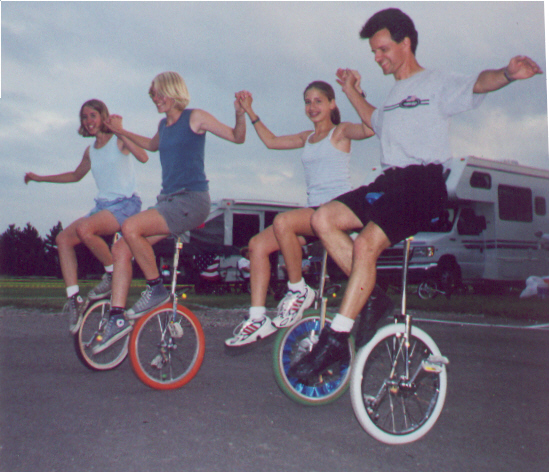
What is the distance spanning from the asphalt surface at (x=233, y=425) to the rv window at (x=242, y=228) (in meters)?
12.4

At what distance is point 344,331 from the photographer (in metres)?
3.02

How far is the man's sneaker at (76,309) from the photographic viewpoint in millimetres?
4809

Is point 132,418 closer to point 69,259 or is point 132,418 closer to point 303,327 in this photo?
point 303,327

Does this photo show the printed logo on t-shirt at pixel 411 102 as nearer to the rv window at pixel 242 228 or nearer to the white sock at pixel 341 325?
the white sock at pixel 341 325

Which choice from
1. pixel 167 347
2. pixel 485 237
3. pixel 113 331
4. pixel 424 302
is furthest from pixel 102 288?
pixel 485 237

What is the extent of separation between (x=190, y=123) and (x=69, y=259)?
1.60m

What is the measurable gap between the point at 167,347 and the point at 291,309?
1042 mm

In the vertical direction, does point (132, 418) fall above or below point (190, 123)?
below

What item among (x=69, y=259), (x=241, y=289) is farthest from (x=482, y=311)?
→ (x=69, y=259)

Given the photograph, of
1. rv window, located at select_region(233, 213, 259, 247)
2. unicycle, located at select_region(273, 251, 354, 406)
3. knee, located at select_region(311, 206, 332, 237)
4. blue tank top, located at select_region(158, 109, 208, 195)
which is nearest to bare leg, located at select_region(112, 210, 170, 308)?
blue tank top, located at select_region(158, 109, 208, 195)

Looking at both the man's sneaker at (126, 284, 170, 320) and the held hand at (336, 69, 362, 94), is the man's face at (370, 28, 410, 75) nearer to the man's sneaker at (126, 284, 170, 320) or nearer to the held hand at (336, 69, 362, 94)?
the held hand at (336, 69, 362, 94)

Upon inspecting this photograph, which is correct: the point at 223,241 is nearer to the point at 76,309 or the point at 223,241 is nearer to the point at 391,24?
the point at 76,309

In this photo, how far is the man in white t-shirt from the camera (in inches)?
120

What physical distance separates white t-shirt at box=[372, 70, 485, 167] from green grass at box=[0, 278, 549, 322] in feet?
23.9
